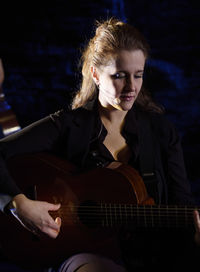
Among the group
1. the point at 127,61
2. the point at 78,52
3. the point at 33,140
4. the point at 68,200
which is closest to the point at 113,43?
the point at 127,61

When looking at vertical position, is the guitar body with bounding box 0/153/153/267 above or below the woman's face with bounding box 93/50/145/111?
below

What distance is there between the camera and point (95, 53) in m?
1.48

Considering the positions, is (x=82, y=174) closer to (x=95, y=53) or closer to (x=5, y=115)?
(x=95, y=53)

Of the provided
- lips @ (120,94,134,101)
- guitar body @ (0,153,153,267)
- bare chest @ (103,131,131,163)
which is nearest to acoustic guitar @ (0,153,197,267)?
guitar body @ (0,153,153,267)

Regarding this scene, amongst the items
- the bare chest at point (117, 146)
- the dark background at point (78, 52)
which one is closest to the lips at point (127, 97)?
the bare chest at point (117, 146)

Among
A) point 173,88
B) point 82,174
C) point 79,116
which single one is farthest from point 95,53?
point 173,88

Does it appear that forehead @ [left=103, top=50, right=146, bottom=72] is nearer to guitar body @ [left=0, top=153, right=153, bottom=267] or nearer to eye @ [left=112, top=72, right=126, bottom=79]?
eye @ [left=112, top=72, right=126, bottom=79]

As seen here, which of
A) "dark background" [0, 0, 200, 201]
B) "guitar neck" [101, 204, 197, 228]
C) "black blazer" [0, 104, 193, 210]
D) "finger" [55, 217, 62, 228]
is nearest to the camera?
"guitar neck" [101, 204, 197, 228]

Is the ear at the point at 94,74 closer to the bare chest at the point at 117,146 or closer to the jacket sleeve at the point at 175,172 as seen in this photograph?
the bare chest at the point at 117,146

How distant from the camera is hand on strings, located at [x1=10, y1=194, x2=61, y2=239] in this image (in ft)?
4.25

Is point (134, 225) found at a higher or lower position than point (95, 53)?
lower

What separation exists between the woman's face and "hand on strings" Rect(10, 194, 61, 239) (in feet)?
1.71

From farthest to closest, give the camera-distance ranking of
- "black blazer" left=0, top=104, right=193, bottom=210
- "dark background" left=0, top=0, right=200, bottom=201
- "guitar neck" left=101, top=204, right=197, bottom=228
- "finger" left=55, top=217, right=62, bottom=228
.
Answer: "dark background" left=0, top=0, right=200, bottom=201 < "black blazer" left=0, top=104, right=193, bottom=210 < "finger" left=55, top=217, right=62, bottom=228 < "guitar neck" left=101, top=204, right=197, bottom=228

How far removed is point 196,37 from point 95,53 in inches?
32.8
